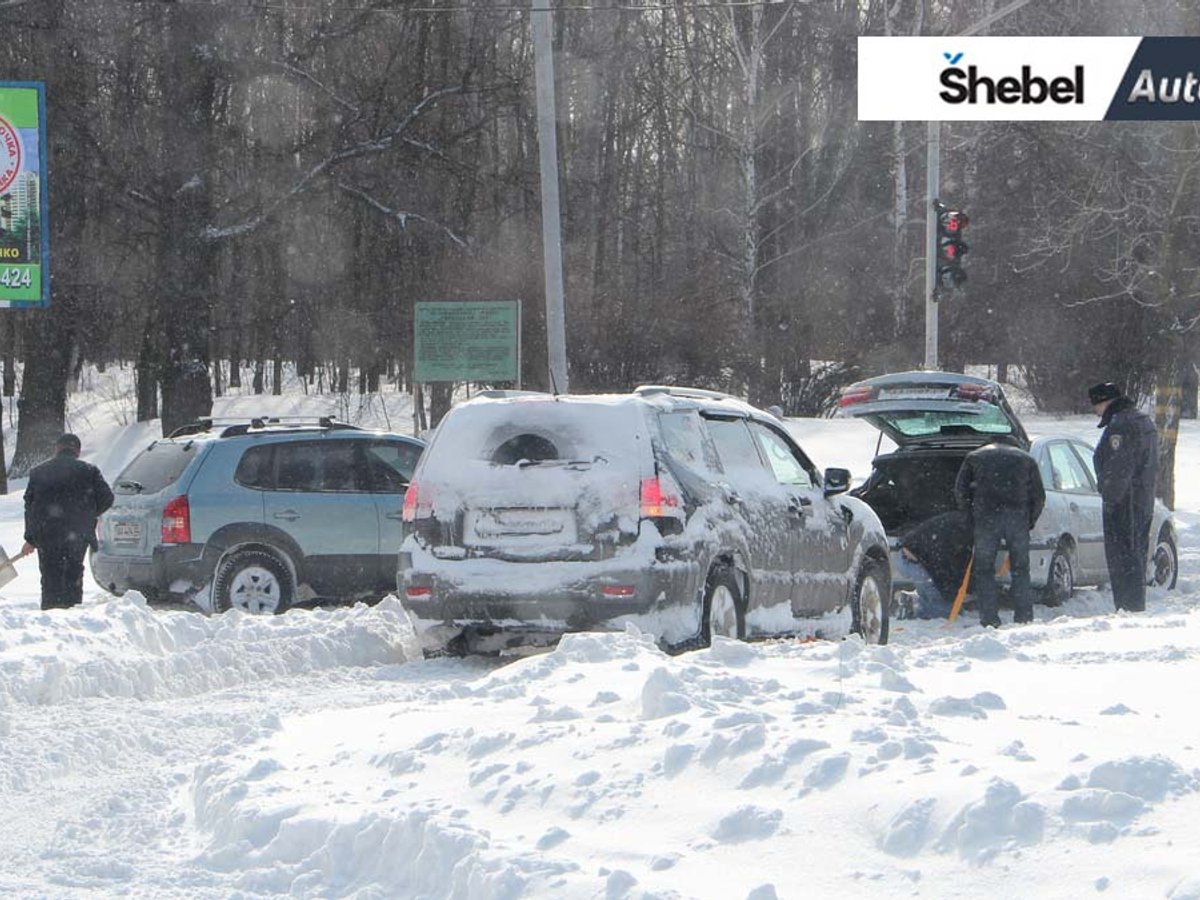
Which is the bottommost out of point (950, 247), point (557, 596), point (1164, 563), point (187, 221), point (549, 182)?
point (1164, 563)

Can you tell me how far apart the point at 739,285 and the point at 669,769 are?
32.0 metres

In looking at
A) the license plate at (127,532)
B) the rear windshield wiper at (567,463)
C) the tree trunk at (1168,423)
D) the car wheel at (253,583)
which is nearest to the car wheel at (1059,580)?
the rear windshield wiper at (567,463)

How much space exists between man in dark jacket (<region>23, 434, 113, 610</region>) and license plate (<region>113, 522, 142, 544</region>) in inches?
7.1

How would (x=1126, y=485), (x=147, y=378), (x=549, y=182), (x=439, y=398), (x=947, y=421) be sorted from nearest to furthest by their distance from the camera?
(x=1126, y=485), (x=947, y=421), (x=549, y=182), (x=439, y=398), (x=147, y=378)

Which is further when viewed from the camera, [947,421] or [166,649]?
[947,421]

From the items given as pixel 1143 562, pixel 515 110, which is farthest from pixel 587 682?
pixel 515 110

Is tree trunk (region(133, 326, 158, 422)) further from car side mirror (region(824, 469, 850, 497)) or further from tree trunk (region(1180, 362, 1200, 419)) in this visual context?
tree trunk (region(1180, 362, 1200, 419))

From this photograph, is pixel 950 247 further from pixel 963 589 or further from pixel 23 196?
pixel 23 196

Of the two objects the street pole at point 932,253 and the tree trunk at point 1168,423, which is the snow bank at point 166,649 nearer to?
the street pole at point 932,253

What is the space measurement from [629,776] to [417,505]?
14.4 feet

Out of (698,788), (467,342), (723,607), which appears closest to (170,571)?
(723,607)

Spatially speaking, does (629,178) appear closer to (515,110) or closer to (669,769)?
(515,110)

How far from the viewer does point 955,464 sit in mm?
13875

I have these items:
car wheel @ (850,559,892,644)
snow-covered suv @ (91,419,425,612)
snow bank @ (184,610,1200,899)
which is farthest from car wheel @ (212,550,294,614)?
snow bank @ (184,610,1200,899)
